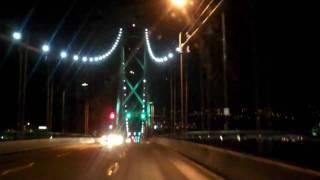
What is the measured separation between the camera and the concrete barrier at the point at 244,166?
11445 mm

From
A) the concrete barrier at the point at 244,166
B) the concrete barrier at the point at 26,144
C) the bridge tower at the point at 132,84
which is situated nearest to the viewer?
the concrete barrier at the point at 244,166

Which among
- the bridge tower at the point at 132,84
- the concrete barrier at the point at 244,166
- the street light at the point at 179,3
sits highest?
the bridge tower at the point at 132,84

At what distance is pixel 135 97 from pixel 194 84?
6182cm

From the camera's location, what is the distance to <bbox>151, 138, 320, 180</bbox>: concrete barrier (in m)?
11.4

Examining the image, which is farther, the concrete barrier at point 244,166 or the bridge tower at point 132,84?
the bridge tower at point 132,84

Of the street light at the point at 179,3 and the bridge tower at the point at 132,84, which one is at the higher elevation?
the bridge tower at the point at 132,84

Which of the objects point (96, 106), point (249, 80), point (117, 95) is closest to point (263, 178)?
point (249, 80)

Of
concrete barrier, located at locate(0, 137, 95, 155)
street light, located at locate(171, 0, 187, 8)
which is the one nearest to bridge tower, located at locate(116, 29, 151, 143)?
concrete barrier, located at locate(0, 137, 95, 155)

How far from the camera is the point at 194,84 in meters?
83.2

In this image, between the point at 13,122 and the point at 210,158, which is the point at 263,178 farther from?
the point at 13,122

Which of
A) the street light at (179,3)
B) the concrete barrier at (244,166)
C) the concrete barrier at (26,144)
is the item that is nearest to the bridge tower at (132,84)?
the concrete barrier at (26,144)

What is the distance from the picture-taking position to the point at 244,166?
1591 centimetres

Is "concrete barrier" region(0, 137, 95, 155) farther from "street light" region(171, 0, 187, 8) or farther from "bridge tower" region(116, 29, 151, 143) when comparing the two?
"bridge tower" region(116, 29, 151, 143)

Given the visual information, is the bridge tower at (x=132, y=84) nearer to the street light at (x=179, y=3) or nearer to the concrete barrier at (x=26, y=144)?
the concrete barrier at (x=26, y=144)
